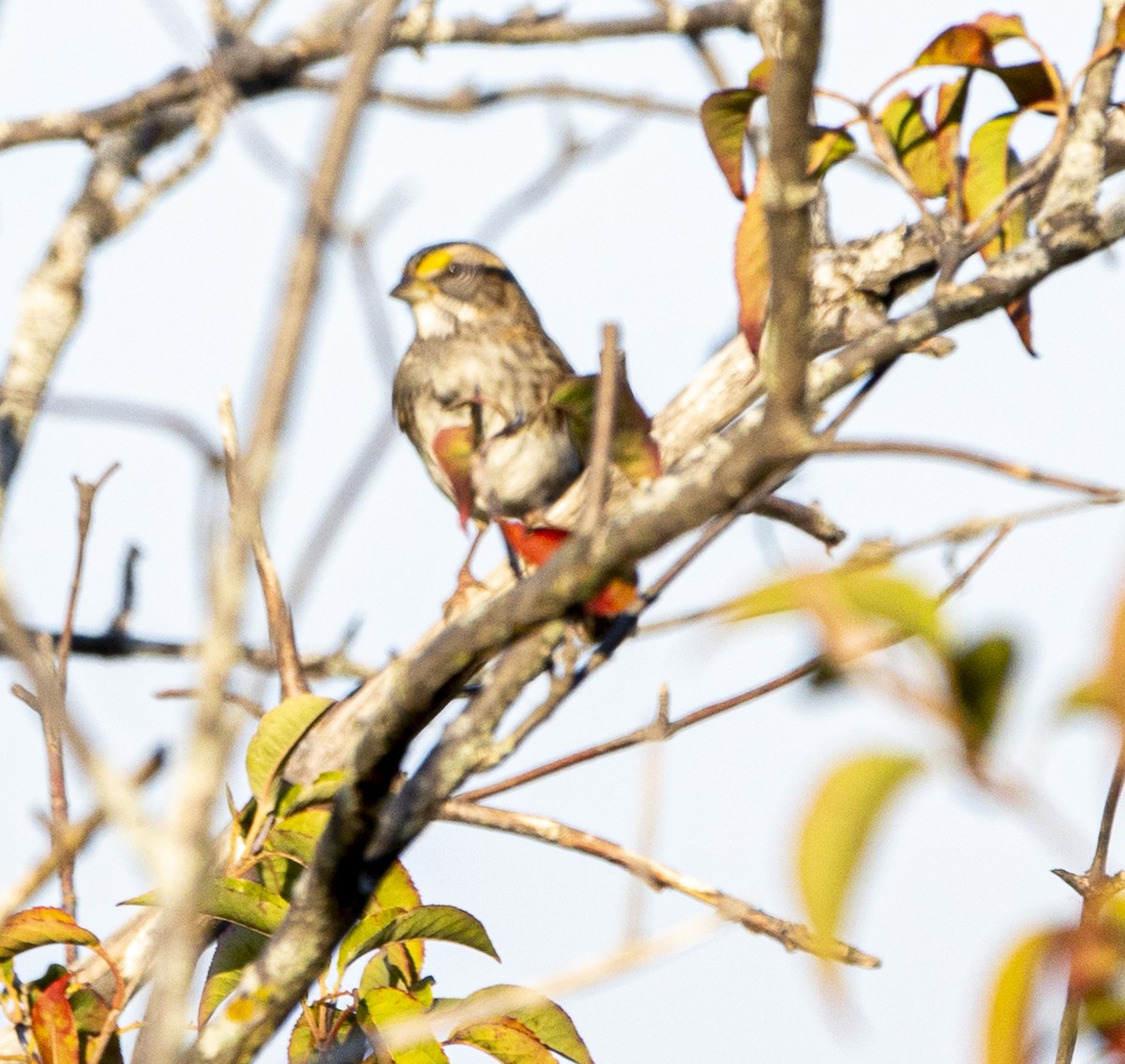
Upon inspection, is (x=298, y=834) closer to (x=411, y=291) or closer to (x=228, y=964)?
(x=228, y=964)

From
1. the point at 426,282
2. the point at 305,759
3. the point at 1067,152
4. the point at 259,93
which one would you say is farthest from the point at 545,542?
the point at 426,282

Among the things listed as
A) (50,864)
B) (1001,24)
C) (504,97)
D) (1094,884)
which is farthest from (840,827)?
(504,97)

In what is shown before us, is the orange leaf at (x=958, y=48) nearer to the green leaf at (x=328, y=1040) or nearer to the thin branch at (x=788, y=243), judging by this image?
the thin branch at (x=788, y=243)

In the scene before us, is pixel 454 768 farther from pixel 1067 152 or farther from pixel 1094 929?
pixel 1067 152

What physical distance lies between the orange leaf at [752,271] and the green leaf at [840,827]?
1132 millimetres

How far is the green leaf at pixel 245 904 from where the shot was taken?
6.94 feet

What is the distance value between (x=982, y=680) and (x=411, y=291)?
15.8 ft

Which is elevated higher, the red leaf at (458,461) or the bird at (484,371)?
the bird at (484,371)

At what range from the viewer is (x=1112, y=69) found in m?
2.29

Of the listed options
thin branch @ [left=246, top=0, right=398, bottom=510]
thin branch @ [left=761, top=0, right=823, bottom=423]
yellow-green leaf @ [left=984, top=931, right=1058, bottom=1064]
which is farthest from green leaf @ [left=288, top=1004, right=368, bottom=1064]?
yellow-green leaf @ [left=984, top=931, right=1058, bottom=1064]

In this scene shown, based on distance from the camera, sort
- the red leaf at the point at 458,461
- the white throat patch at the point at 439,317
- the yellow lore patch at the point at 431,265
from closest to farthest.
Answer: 1. the red leaf at the point at 458,461
2. the white throat patch at the point at 439,317
3. the yellow lore patch at the point at 431,265

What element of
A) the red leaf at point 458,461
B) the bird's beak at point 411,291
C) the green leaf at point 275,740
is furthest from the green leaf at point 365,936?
the bird's beak at point 411,291

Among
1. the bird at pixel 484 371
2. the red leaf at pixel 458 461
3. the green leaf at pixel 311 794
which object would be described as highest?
the bird at pixel 484 371

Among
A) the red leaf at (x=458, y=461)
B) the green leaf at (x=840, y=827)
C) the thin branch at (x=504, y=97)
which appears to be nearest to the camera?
the green leaf at (x=840, y=827)
